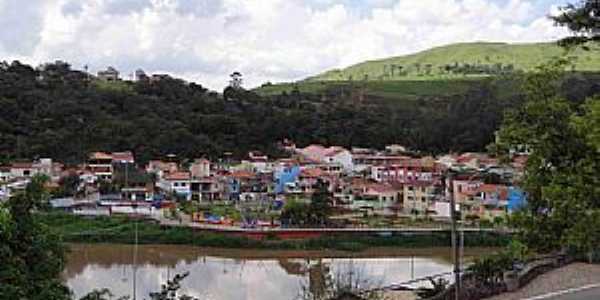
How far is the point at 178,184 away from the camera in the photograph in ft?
118

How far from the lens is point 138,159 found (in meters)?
42.4

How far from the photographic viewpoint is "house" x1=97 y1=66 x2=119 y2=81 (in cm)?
6378

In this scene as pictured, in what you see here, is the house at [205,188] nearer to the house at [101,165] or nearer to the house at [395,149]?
the house at [101,165]

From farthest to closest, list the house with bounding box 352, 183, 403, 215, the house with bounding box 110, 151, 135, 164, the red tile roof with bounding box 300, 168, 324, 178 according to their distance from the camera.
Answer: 1. the house with bounding box 110, 151, 135, 164
2. the red tile roof with bounding box 300, 168, 324, 178
3. the house with bounding box 352, 183, 403, 215

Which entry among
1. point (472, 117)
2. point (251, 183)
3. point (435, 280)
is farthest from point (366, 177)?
point (435, 280)

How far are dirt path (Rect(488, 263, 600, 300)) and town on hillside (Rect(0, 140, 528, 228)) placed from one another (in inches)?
776

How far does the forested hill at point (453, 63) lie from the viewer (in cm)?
8281

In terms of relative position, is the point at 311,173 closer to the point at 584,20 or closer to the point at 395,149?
the point at 395,149

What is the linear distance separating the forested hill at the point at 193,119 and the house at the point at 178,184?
6551mm

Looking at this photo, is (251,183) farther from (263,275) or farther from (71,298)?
(71,298)

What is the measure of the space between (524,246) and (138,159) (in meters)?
35.9

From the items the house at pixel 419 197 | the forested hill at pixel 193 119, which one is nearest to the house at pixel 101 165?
the forested hill at pixel 193 119

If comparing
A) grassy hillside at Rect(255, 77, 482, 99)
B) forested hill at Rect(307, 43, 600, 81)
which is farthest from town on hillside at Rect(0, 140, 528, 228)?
forested hill at Rect(307, 43, 600, 81)

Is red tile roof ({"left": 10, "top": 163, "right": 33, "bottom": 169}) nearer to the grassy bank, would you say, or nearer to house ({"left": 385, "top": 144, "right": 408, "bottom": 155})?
the grassy bank
